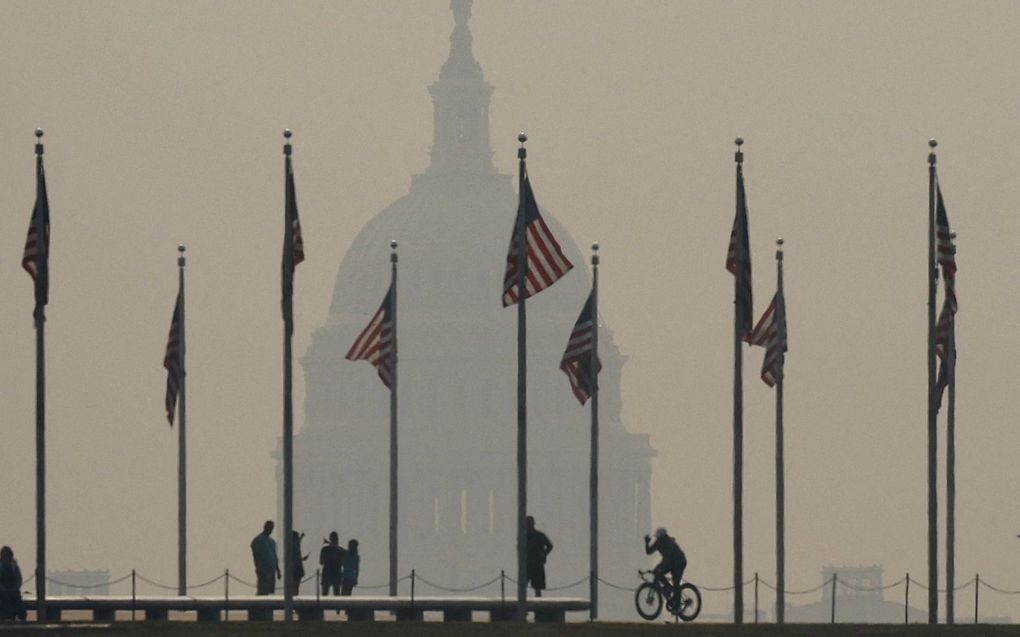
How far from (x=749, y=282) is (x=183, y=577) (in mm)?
18065

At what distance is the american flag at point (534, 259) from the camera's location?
103938 mm

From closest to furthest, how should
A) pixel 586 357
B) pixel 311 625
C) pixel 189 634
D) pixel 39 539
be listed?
pixel 189 634, pixel 311 625, pixel 39 539, pixel 586 357

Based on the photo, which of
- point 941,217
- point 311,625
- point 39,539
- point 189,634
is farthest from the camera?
point 941,217

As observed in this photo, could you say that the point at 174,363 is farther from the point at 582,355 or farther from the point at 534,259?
the point at 534,259

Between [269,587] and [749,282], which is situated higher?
[749,282]

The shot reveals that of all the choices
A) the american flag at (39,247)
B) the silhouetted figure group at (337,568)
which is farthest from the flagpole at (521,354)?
the american flag at (39,247)

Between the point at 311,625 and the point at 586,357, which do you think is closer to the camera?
the point at 311,625

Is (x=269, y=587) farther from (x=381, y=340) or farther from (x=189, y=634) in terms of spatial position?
(x=189, y=634)

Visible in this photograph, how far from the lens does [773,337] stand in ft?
383

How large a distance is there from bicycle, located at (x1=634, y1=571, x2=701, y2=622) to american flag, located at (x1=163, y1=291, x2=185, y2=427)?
Answer: 59.8 ft

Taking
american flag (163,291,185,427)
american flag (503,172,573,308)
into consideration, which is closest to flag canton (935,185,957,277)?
american flag (503,172,573,308)

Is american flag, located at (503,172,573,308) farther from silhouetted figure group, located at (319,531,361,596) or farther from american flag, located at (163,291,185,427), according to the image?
american flag, located at (163,291,185,427)

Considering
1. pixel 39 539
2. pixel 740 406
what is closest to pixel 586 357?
pixel 740 406

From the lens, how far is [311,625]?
301 ft
